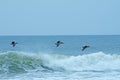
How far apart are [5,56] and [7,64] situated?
1391 mm

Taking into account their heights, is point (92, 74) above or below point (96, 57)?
below

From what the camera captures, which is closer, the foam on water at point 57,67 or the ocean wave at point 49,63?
the foam on water at point 57,67

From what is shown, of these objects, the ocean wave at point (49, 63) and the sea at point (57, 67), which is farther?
the ocean wave at point (49, 63)

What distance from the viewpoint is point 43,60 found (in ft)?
90.4

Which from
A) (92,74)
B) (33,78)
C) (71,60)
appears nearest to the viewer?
(33,78)

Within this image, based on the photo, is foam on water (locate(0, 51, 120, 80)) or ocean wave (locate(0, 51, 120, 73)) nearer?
foam on water (locate(0, 51, 120, 80))

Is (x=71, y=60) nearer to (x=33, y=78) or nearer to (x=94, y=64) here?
(x=94, y=64)

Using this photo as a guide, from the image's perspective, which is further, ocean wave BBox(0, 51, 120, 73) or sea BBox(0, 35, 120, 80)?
ocean wave BBox(0, 51, 120, 73)

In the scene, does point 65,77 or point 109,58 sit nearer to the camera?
point 65,77

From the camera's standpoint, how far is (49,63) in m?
27.2

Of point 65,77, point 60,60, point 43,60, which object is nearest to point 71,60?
point 60,60

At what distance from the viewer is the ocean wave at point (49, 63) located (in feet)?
83.2

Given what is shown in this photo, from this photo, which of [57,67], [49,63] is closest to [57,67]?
[57,67]

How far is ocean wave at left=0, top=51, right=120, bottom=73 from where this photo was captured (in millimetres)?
25350
